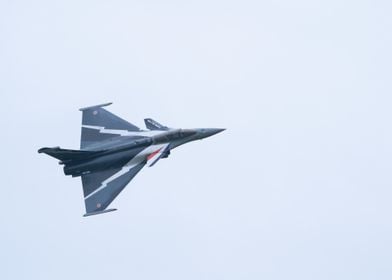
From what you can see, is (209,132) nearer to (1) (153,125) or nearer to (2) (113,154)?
(1) (153,125)

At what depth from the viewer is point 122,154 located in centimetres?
8494

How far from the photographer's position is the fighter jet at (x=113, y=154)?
84.0 metres

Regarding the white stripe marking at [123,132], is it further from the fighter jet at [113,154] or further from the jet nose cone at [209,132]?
the jet nose cone at [209,132]

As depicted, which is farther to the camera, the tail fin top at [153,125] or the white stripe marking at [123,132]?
the tail fin top at [153,125]

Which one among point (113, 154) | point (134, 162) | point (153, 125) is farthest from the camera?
point (153, 125)

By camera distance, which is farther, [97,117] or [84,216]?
[97,117]

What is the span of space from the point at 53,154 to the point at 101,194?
4.93m

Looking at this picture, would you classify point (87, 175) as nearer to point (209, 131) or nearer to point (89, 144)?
point (89, 144)

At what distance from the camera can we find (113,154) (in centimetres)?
8494

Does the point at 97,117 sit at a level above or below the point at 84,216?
above

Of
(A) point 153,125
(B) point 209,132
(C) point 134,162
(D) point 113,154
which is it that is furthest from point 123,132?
(B) point 209,132

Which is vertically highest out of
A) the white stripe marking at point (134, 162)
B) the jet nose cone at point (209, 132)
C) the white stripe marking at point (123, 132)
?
the white stripe marking at point (123, 132)

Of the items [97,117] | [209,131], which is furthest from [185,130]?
[97,117]

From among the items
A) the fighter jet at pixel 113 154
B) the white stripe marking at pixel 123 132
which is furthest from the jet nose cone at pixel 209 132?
the white stripe marking at pixel 123 132
